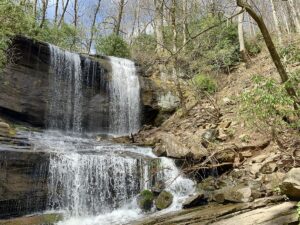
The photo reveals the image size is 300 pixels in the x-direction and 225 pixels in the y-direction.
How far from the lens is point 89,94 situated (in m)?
18.3

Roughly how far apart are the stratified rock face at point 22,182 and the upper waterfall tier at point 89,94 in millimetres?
6684

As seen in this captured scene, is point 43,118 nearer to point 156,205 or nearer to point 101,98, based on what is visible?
point 101,98

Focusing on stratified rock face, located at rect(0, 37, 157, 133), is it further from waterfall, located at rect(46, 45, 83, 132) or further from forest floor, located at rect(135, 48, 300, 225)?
forest floor, located at rect(135, 48, 300, 225)

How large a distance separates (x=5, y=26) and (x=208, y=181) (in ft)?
27.4

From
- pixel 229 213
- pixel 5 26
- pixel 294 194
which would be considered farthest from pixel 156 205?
pixel 5 26

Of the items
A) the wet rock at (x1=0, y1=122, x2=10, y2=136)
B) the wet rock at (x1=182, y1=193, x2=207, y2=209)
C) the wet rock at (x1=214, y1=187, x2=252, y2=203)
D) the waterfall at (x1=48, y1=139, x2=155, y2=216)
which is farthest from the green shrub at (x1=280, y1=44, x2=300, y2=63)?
the wet rock at (x1=0, y1=122, x2=10, y2=136)

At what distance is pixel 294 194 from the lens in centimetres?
649

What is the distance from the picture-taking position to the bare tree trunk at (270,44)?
24.1ft

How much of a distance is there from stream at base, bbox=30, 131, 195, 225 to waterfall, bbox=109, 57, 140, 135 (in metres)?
6.18


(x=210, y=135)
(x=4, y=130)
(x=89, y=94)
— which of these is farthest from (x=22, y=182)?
(x=89, y=94)

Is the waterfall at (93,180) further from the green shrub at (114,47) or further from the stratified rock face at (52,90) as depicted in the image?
the green shrub at (114,47)

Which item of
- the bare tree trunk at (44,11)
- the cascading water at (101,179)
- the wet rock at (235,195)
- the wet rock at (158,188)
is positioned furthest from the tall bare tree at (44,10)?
the wet rock at (235,195)

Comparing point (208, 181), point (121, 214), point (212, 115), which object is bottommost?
point (121, 214)

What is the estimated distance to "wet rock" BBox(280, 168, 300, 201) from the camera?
637 centimetres
